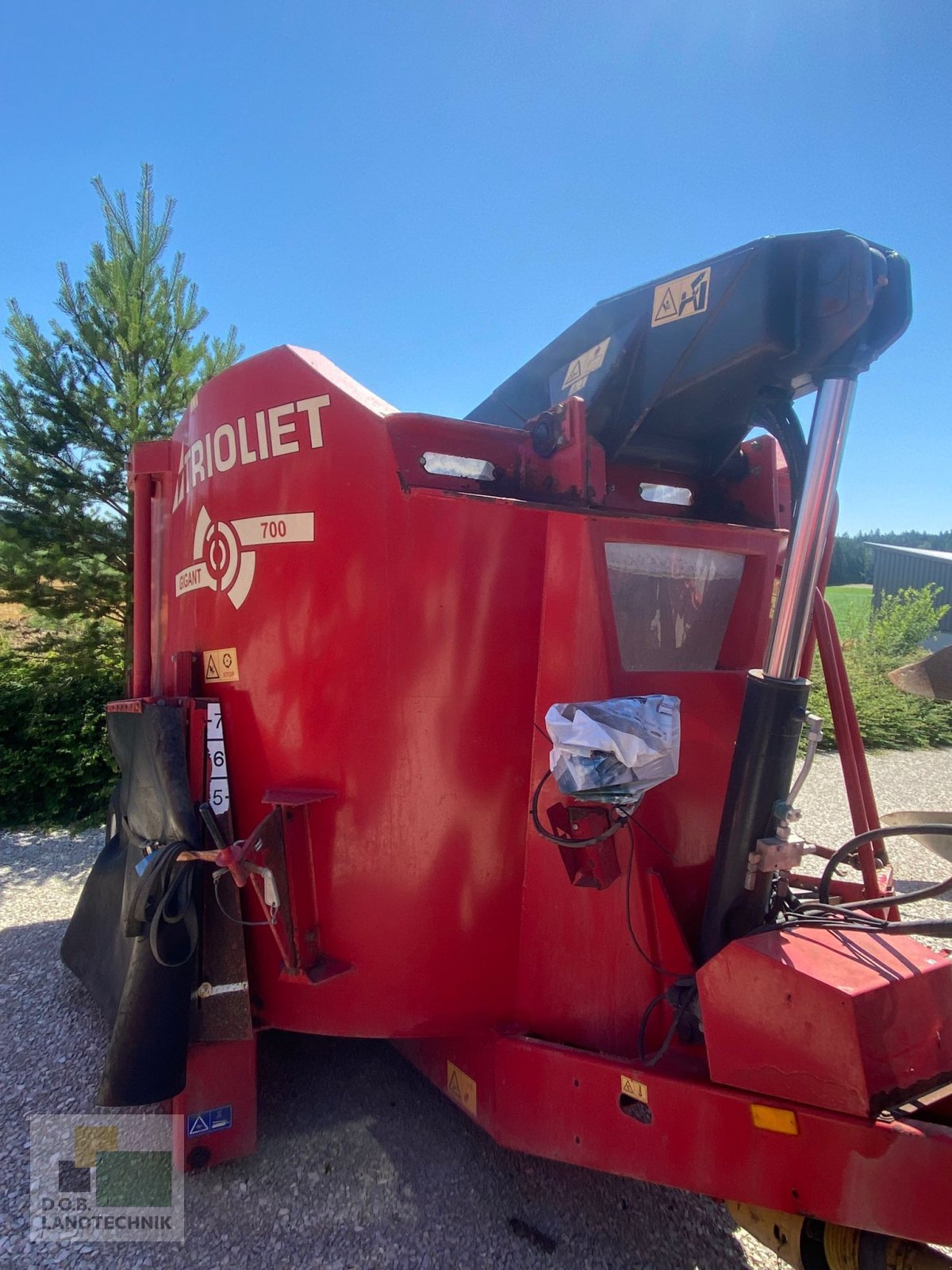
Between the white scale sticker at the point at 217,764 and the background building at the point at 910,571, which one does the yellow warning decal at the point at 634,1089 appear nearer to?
the white scale sticker at the point at 217,764

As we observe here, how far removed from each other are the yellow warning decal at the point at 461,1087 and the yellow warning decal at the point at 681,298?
2.40 meters

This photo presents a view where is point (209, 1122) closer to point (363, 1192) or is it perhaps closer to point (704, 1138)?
point (363, 1192)

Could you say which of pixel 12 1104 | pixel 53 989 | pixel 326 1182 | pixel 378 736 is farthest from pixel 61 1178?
pixel 378 736

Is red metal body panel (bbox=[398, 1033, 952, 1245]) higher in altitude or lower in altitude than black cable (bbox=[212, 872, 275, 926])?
lower

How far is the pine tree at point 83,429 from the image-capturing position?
6.55 m

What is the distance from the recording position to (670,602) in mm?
2473

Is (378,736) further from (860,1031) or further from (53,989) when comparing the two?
(53,989)

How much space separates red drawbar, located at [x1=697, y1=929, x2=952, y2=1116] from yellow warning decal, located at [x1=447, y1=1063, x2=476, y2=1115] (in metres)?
0.86

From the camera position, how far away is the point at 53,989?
3.63 metres

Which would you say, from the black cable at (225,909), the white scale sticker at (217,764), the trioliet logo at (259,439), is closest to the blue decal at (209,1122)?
the black cable at (225,909)

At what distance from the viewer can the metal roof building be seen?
27.8 meters

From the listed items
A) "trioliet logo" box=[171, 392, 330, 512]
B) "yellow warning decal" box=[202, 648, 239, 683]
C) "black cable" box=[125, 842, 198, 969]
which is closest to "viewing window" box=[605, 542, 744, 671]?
"trioliet logo" box=[171, 392, 330, 512]

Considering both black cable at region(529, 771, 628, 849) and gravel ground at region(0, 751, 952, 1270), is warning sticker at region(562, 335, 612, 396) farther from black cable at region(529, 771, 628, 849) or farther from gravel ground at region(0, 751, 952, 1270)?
gravel ground at region(0, 751, 952, 1270)

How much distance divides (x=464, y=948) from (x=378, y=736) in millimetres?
721
